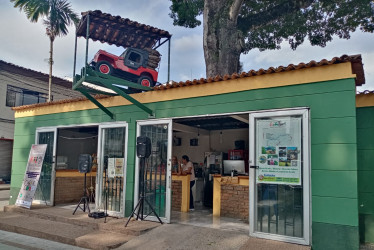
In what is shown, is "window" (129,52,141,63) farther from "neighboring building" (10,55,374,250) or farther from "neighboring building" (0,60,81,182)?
"neighboring building" (0,60,81,182)

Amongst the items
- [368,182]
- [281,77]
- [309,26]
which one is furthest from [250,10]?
[368,182]

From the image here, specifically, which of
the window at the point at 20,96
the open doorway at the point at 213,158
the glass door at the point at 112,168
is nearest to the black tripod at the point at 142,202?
the glass door at the point at 112,168

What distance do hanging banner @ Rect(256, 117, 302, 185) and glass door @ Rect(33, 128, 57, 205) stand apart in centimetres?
594

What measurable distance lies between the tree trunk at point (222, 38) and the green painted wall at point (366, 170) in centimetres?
563

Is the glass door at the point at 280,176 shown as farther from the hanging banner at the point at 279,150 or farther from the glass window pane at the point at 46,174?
the glass window pane at the point at 46,174

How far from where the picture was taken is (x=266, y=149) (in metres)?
5.18

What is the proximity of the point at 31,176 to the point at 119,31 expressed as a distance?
4569 mm

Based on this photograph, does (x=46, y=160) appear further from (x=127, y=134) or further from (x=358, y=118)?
(x=358, y=118)

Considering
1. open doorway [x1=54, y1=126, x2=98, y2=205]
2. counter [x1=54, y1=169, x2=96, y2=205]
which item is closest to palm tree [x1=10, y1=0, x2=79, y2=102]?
open doorway [x1=54, y1=126, x2=98, y2=205]

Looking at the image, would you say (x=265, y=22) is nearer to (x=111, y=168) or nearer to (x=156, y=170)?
(x=156, y=170)

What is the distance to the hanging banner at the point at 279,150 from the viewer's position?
4891mm

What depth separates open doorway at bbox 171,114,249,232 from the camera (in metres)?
6.81

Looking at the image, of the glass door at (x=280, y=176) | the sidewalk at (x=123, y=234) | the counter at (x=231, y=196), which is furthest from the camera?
the counter at (x=231, y=196)

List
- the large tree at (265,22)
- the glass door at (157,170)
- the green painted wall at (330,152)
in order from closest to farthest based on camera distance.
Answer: the green painted wall at (330,152)
the glass door at (157,170)
the large tree at (265,22)
